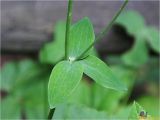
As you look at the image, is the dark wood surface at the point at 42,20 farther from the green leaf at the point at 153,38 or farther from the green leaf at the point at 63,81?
the green leaf at the point at 63,81

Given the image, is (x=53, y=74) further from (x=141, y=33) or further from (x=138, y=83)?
(x=138, y=83)

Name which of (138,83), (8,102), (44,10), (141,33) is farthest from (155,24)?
(8,102)

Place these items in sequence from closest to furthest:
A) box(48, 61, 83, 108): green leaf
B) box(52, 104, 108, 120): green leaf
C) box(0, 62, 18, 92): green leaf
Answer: box(48, 61, 83, 108): green leaf
box(52, 104, 108, 120): green leaf
box(0, 62, 18, 92): green leaf

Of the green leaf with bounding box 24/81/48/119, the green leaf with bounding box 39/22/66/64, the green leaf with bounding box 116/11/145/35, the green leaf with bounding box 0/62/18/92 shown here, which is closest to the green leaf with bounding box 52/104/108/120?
the green leaf with bounding box 24/81/48/119

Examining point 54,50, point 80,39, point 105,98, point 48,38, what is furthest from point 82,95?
point 80,39

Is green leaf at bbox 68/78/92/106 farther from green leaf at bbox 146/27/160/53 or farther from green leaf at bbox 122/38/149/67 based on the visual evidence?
green leaf at bbox 146/27/160/53

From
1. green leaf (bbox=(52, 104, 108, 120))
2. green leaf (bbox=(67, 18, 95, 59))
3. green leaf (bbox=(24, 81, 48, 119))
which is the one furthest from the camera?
green leaf (bbox=(24, 81, 48, 119))

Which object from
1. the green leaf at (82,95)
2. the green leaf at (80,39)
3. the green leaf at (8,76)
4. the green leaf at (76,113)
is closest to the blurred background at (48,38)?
the green leaf at (8,76)
